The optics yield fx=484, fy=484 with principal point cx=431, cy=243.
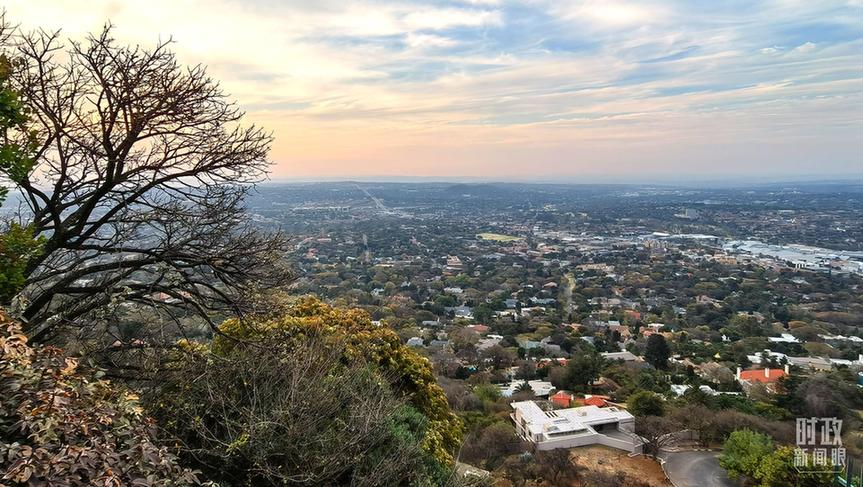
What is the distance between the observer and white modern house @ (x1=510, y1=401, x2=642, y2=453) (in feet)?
42.1

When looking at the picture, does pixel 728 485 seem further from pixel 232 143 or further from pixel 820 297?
pixel 820 297

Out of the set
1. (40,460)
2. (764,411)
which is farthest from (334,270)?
(40,460)

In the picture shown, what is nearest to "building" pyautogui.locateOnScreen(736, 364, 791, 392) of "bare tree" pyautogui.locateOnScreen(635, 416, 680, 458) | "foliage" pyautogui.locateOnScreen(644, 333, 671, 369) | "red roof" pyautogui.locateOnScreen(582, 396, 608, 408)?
"foliage" pyautogui.locateOnScreen(644, 333, 671, 369)

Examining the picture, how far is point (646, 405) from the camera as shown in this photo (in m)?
14.3

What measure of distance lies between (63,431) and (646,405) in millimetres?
15127

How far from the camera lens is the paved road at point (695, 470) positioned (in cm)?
1068

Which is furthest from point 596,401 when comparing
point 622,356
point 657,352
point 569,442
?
point 622,356

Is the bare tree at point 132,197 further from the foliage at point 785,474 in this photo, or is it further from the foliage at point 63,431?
the foliage at point 785,474

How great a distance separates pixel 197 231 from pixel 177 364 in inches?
49.4

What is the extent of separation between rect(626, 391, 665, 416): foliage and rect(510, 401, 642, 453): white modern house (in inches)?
11.2

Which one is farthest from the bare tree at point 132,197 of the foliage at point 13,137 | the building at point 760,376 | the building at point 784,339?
the building at point 784,339

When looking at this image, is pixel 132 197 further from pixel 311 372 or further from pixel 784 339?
pixel 784 339

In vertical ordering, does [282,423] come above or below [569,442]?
above

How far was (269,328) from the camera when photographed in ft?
17.5
